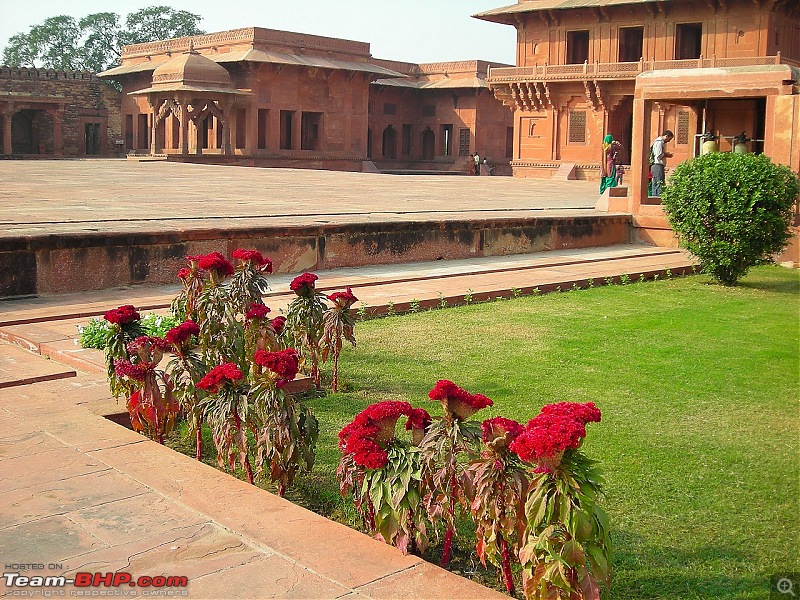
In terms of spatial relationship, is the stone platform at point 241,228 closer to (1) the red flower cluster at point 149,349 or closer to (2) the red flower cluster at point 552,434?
(1) the red flower cluster at point 149,349

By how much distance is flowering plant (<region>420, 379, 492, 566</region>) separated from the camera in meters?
2.30

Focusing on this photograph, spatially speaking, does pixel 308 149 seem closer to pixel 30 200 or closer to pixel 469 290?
pixel 30 200

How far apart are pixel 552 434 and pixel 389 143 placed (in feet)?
111

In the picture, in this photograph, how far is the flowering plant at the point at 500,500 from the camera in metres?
2.16

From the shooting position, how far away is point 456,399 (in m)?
2.44

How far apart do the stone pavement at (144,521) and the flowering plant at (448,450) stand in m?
0.16

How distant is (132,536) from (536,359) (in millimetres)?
2722

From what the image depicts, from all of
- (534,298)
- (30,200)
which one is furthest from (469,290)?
(30,200)

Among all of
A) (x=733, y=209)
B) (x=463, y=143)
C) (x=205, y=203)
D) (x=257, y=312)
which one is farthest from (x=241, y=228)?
(x=463, y=143)

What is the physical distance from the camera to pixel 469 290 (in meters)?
6.48

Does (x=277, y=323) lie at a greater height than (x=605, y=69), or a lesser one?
lesser

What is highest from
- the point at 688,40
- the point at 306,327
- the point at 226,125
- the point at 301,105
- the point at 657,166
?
the point at 688,40

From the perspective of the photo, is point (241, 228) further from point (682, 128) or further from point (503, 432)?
point (682, 128)

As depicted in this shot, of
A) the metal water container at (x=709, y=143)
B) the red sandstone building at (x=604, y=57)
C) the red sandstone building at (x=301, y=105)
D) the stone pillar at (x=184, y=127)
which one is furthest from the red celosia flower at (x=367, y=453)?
the stone pillar at (x=184, y=127)
